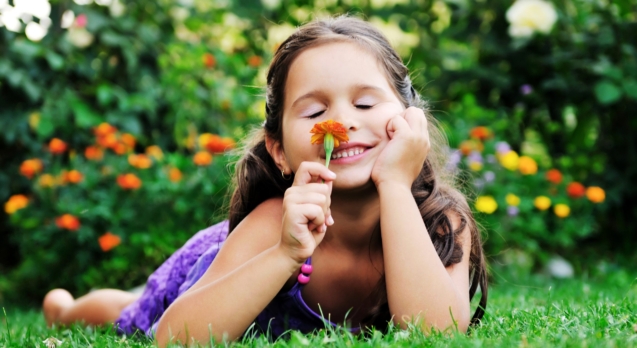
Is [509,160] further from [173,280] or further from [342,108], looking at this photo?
[342,108]

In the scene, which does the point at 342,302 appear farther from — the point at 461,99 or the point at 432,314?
the point at 461,99

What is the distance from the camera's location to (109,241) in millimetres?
4074

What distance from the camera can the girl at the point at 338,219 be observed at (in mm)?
1913

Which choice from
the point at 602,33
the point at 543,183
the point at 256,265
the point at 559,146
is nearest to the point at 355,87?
the point at 256,265

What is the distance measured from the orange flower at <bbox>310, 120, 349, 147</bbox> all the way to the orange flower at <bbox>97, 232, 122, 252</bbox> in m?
2.43

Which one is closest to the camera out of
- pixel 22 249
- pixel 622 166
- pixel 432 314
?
pixel 432 314

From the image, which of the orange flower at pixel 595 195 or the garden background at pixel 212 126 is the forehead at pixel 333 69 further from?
the orange flower at pixel 595 195

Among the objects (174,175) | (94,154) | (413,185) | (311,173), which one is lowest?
(174,175)

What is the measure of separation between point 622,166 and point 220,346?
162 inches

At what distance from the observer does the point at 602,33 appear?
4.84m

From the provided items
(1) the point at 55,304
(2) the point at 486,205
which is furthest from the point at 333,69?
(2) the point at 486,205

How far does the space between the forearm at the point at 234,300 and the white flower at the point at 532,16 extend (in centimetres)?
355

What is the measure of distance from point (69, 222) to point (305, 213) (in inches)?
106

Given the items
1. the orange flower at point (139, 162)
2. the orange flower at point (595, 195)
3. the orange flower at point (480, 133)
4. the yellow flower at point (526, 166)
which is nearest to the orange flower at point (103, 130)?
the orange flower at point (139, 162)
